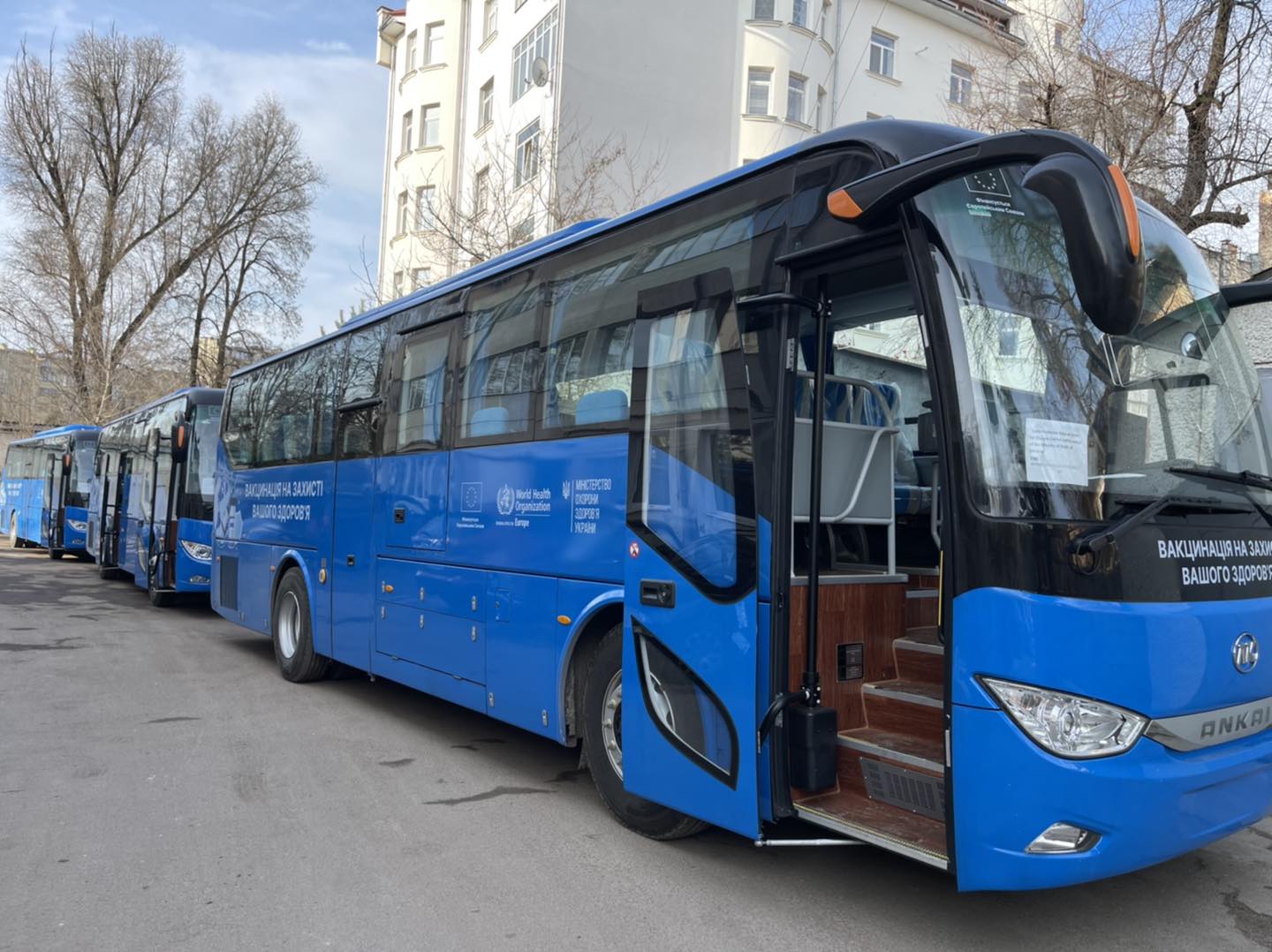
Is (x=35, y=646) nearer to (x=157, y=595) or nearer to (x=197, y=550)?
(x=197, y=550)

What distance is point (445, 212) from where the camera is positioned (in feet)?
72.5

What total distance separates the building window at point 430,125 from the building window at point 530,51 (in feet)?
23.4

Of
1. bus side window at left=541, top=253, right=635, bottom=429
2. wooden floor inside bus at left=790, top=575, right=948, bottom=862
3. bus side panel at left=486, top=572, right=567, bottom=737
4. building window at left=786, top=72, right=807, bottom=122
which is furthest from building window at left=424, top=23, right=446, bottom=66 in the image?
wooden floor inside bus at left=790, top=575, right=948, bottom=862

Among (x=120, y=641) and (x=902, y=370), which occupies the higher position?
(x=902, y=370)

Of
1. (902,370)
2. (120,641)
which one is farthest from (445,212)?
(902,370)

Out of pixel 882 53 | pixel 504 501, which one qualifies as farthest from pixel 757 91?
pixel 504 501

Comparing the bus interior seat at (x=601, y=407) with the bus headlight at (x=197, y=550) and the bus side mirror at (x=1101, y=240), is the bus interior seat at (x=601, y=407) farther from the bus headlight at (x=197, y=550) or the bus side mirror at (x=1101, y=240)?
the bus headlight at (x=197, y=550)

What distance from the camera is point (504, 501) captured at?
6520 mm

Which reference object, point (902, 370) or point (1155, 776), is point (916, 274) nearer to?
point (1155, 776)

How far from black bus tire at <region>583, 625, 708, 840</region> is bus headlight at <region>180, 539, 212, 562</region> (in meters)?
11.6

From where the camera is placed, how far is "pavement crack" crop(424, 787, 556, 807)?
604cm

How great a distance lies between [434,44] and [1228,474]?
33.7 meters

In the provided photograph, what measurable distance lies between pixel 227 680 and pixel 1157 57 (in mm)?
12363

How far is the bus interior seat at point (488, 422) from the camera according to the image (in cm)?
664
